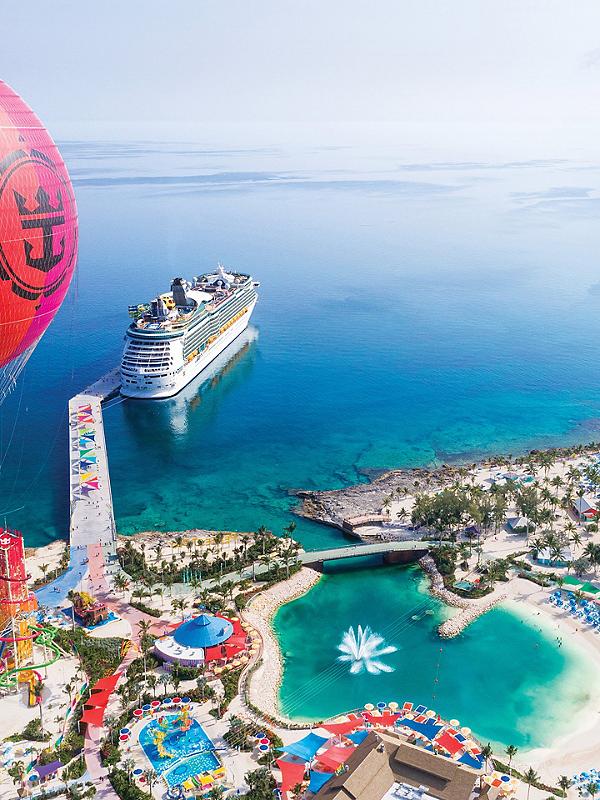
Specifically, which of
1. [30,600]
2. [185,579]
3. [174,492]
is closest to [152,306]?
[174,492]

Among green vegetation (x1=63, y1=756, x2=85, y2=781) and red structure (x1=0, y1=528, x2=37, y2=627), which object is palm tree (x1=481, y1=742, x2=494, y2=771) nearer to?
green vegetation (x1=63, y1=756, x2=85, y2=781)

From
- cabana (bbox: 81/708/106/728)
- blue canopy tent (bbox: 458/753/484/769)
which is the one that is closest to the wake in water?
blue canopy tent (bbox: 458/753/484/769)

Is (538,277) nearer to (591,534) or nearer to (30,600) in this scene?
(591,534)

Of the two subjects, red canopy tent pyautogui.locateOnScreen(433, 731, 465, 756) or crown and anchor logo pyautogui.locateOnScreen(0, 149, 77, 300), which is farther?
red canopy tent pyautogui.locateOnScreen(433, 731, 465, 756)

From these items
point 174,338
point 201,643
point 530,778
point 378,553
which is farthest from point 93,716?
point 174,338

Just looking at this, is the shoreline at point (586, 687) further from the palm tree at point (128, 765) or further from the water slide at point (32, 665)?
the water slide at point (32, 665)

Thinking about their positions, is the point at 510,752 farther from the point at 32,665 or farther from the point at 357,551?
the point at 32,665
